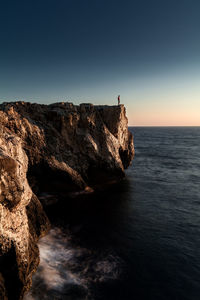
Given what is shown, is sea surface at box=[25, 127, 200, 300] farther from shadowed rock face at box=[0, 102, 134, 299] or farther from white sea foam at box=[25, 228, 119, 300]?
shadowed rock face at box=[0, 102, 134, 299]

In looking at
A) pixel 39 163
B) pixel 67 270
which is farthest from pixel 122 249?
pixel 39 163

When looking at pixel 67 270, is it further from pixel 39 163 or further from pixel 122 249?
pixel 39 163

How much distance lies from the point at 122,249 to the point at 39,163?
1073cm

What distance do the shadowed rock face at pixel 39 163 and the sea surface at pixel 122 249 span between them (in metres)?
1.62

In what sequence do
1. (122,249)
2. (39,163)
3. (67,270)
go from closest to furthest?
(67,270)
(122,249)
(39,163)

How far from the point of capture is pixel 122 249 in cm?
1311

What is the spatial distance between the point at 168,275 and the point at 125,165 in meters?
22.2

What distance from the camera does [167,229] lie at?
15773 mm

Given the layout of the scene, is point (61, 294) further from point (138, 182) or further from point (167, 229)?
point (138, 182)

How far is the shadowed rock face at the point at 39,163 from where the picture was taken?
8.16 m

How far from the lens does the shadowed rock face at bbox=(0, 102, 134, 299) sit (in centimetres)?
816

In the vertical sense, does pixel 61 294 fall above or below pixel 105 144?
below

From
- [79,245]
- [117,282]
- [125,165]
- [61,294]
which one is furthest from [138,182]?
[61,294]

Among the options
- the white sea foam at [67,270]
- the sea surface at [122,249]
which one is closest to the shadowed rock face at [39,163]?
the white sea foam at [67,270]
